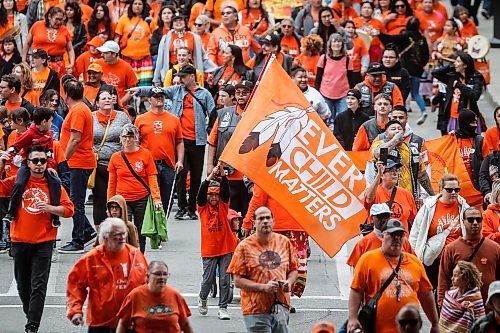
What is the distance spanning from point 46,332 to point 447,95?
779 cm

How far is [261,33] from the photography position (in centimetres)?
2427

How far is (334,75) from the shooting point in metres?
20.7

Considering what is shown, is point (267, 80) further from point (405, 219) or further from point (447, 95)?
point (447, 95)

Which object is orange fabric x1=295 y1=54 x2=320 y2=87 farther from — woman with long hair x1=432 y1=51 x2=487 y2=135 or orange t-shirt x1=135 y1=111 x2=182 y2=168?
orange t-shirt x1=135 y1=111 x2=182 y2=168

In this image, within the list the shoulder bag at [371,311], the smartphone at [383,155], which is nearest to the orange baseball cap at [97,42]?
the smartphone at [383,155]

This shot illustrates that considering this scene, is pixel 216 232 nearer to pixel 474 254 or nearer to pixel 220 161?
pixel 220 161

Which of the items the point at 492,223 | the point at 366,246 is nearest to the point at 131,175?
the point at 366,246

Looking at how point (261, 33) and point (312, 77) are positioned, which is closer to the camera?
point (312, 77)

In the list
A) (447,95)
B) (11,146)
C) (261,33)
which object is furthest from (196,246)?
(261,33)

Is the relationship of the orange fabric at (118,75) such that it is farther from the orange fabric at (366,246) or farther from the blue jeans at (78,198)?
the orange fabric at (366,246)

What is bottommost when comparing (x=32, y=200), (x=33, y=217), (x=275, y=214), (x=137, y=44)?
(x=137, y=44)

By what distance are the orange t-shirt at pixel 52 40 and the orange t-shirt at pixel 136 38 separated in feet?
5.35

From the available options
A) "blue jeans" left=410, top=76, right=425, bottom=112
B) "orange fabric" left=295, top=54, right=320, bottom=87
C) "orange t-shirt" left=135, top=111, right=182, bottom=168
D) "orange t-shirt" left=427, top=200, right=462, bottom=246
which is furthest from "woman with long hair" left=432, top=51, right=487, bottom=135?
"orange t-shirt" left=427, top=200, right=462, bottom=246

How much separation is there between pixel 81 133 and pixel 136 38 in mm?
6679
